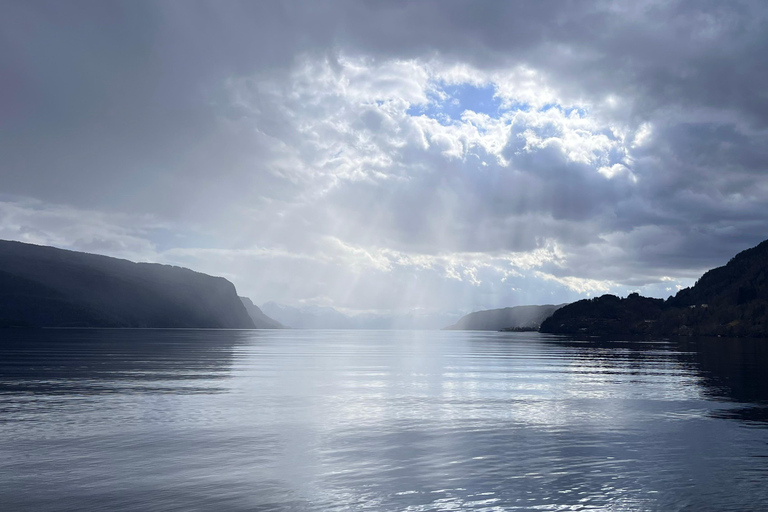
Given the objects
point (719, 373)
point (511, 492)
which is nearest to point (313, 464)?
point (511, 492)

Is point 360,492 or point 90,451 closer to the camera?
point 360,492

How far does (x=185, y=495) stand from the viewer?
21.0 meters

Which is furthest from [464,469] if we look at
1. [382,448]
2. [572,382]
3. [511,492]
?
[572,382]

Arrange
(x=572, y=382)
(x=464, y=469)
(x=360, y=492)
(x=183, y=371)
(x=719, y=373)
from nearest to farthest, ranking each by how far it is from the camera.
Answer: (x=360, y=492) → (x=464, y=469) → (x=572, y=382) → (x=183, y=371) → (x=719, y=373)

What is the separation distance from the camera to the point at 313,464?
26.4 metres

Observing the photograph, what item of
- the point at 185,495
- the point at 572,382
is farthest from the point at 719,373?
the point at 185,495

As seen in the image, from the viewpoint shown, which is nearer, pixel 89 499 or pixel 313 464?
pixel 89 499

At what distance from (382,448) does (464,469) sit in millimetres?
5907

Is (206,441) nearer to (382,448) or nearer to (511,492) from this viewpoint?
(382,448)

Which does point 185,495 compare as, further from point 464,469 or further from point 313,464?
point 464,469

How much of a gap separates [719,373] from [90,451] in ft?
276

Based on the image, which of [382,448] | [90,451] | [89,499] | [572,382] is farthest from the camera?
[572,382]

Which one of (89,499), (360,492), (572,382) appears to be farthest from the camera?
(572,382)

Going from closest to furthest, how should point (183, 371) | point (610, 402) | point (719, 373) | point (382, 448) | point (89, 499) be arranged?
point (89, 499) < point (382, 448) < point (610, 402) < point (183, 371) < point (719, 373)
